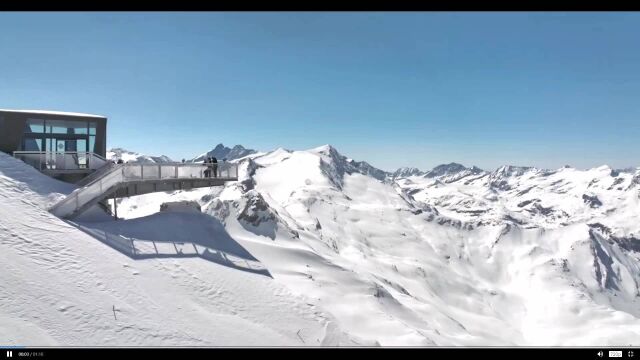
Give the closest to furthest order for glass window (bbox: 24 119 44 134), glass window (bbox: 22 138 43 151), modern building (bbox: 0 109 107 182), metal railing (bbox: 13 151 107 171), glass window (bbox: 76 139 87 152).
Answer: metal railing (bbox: 13 151 107 171) < modern building (bbox: 0 109 107 182) < glass window (bbox: 22 138 43 151) < glass window (bbox: 24 119 44 134) < glass window (bbox: 76 139 87 152)

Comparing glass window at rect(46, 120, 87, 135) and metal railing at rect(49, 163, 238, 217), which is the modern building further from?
metal railing at rect(49, 163, 238, 217)

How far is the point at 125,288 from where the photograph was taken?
1881 cm

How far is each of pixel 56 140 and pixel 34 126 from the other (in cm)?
177

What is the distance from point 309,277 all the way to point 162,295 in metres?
32.4

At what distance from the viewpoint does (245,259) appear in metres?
30.1

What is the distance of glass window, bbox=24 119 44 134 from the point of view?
1273 inches

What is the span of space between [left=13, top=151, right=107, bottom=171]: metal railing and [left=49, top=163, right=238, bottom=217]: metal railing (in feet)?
11.4

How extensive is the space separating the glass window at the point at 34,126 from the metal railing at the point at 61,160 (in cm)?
384

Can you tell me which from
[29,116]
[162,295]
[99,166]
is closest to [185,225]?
[99,166]

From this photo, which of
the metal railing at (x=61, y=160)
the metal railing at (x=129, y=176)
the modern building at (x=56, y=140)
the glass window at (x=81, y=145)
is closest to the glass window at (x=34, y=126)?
the modern building at (x=56, y=140)
